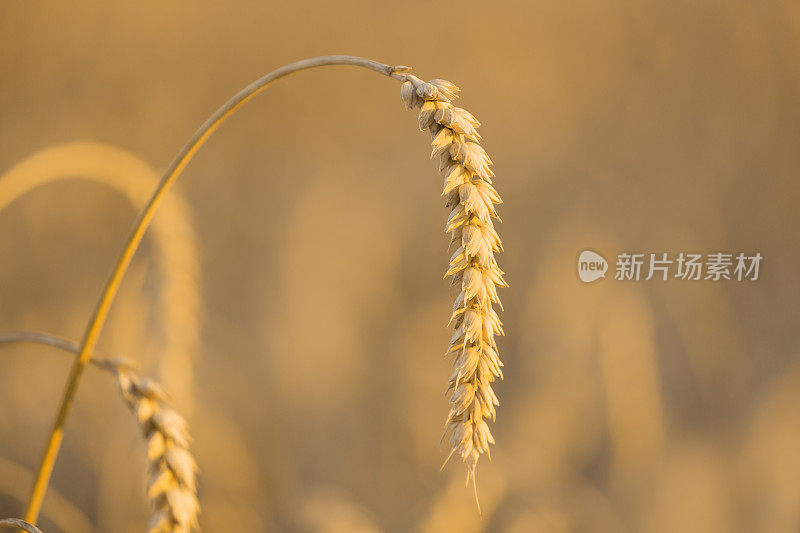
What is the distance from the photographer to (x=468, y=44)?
1.33m

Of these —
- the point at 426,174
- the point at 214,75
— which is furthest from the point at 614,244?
the point at 214,75

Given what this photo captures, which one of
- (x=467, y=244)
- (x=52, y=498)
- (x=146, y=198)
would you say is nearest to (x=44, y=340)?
(x=467, y=244)

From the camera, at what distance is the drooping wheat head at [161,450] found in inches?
23.0

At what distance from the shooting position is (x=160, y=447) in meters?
0.60

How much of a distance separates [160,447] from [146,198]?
2.87ft

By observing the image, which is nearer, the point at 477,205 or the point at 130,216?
the point at 477,205

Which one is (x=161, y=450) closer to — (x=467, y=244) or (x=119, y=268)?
(x=119, y=268)

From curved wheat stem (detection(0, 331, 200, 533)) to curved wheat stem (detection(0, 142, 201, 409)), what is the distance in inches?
26.1

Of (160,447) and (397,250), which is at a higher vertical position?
(397,250)

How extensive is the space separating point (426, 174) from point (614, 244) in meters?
0.47

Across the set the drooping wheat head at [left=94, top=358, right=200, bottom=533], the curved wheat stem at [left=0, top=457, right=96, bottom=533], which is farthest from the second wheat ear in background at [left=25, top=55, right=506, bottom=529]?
the curved wheat stem at [left=0, top=457, right=96, bottom=533]

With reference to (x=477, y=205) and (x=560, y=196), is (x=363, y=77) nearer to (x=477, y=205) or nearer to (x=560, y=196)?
(x=560, y=196)

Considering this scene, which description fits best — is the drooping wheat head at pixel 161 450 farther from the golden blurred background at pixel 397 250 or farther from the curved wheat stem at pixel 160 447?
the golden blurred background at pixel 397 250

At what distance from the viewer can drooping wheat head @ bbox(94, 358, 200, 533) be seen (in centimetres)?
58
